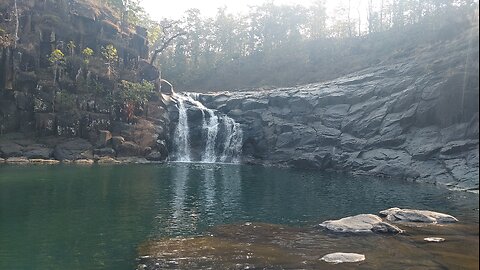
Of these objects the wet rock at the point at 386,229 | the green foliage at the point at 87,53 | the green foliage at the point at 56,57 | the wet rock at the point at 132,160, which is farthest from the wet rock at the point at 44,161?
the wet rock at the point at 386,229

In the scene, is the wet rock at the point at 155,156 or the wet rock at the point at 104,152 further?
the wet rock at the point at 155,156

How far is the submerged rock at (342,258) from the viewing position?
53.8 feet

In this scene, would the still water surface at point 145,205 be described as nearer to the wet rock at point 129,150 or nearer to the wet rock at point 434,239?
the wet rock at point 434,239

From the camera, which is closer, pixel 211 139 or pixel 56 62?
pixel 56 62

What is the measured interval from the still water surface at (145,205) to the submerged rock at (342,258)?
22.1ft

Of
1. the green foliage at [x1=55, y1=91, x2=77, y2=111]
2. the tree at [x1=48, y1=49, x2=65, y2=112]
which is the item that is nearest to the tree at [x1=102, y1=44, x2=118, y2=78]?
the tree at [x1=48, y1=49, x2=65, y2=112]

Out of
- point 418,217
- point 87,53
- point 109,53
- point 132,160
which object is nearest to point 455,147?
point 418,217

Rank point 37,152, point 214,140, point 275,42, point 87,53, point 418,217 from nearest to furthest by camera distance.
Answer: point 418,217, point 37,152, point 87,53, point 214,140, point 275,42

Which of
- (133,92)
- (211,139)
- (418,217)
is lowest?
(418,217)

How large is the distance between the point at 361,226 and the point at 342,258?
5995 mm

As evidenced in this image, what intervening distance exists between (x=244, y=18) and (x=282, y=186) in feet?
274

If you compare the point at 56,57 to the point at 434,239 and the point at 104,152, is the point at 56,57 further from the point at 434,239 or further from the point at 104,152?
the point at 434,239

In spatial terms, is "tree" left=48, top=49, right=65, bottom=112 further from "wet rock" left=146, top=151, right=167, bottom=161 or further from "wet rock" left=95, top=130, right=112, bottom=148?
"wet rock" left=146, top=151, right=167, bottom=161

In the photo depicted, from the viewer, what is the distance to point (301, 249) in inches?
730
